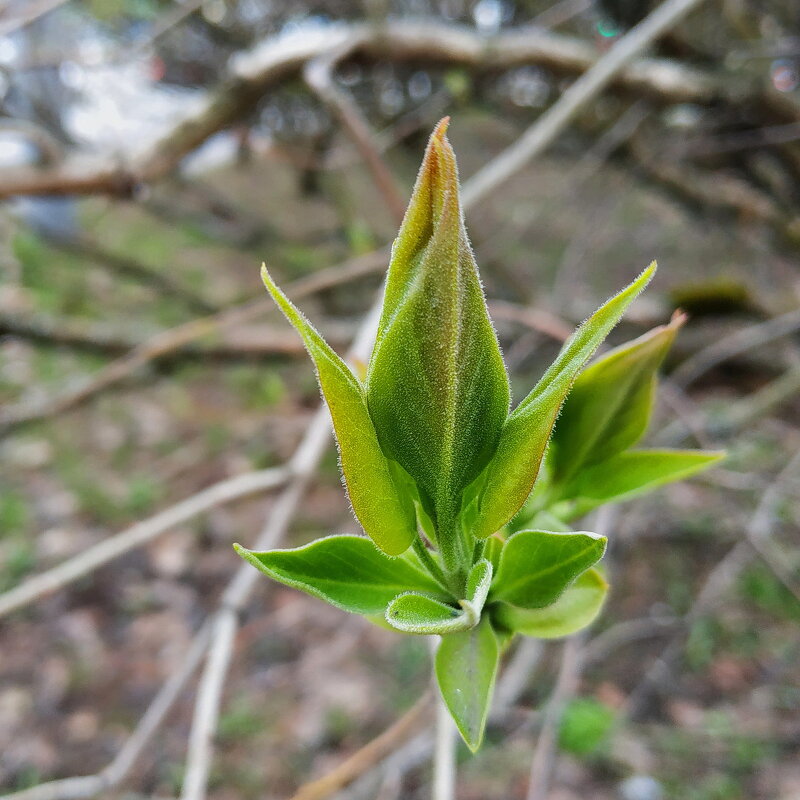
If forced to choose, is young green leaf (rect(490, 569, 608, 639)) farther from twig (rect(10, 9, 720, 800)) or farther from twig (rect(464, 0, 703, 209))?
twig (rect(464, 0, 703, 209))

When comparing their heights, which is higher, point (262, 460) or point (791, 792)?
point (262, 460)

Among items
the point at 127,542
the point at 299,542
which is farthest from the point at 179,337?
the point at 299,542

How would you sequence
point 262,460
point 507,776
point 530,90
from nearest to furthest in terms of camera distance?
point 507,776, point 530,90, point 262,460

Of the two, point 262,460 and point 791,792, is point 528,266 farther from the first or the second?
point 791,792

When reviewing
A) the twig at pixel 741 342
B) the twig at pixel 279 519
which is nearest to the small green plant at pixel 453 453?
the twig at pixel 279 519

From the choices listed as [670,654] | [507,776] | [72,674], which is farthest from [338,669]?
[670,654]
